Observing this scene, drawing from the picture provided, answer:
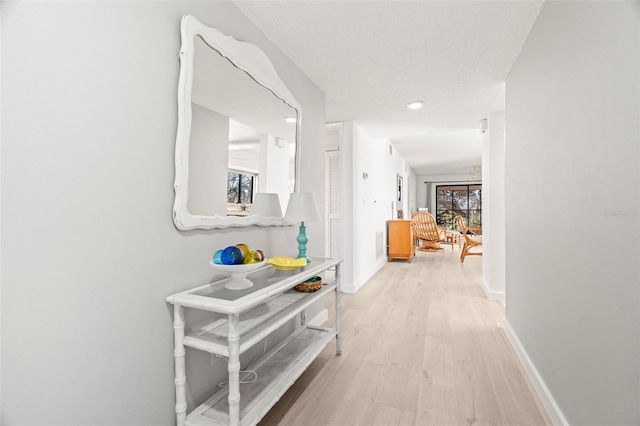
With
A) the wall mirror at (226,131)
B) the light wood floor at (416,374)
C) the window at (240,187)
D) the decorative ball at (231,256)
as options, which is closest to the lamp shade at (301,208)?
the wall mirror at (226,131)

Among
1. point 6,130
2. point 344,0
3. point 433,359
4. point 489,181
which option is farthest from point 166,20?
point 489,181

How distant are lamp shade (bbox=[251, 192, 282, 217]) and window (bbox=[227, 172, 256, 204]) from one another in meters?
0.06

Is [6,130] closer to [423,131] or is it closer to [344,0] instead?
[344,0]

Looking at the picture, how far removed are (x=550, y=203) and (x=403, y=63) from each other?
1476 mm

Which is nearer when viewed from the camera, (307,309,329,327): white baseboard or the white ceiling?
the white ceiling

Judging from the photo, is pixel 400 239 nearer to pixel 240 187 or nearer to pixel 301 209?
pixel 301 209

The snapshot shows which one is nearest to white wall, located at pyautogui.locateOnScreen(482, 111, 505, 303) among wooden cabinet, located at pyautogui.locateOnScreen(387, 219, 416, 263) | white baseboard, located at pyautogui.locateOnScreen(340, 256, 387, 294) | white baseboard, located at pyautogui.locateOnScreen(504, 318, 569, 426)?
white baseboard, located at pyautogui.locateOnScreen(504, 318, 569, 426)

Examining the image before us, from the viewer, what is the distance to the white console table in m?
1.20

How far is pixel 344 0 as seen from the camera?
65.1 inches

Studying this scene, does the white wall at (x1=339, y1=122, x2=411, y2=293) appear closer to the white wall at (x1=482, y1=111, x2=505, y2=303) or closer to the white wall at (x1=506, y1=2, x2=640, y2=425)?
the white wall at (x1=482, y1=111, x2=505, y2=303)

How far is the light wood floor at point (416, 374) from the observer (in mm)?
1586

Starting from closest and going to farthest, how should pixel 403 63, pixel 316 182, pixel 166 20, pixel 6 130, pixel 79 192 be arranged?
1. pixel 6 130
2. pixel 79 192
3. pixel 166 20
4. pixel 403 63
5. pixel 316 182

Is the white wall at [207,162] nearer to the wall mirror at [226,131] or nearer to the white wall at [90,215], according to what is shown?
the wall mirror at [226,131]

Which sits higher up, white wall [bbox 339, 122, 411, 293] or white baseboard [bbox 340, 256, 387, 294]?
white wall [bbox 339, 122, 411, 293]
